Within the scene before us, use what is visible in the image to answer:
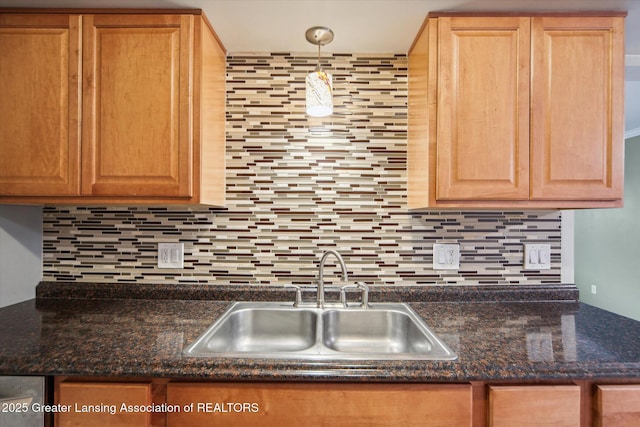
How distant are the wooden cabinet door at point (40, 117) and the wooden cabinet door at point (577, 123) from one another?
179 centimetres

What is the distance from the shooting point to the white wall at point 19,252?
4.50ft

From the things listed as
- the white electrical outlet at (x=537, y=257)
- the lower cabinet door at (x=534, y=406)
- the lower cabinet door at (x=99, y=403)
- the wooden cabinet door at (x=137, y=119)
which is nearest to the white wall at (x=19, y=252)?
the wooden cabinet door at (x=137, y=119)

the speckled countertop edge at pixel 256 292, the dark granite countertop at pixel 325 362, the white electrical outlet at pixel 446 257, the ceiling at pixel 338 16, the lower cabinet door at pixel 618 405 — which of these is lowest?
the lower cabinet door at pixel 618 405

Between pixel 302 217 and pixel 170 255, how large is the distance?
670 mm

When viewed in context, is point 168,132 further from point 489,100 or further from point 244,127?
point 489,100

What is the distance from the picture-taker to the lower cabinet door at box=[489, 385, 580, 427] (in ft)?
2.89

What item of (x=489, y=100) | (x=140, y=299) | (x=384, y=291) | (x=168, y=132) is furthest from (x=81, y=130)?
(x=489, y=100)

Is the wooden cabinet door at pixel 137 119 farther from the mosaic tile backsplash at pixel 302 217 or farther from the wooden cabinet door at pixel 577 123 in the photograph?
the wooden cabinet door at pixel 577 123

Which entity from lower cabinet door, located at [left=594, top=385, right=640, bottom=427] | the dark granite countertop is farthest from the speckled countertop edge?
lower cabinet door, located at [left=594, top=385, right=640, bottom=427]

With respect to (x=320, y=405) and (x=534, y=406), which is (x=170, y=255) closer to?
(x=320, y=405)

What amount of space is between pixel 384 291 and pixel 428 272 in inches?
9.5

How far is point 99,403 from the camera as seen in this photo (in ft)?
2.88

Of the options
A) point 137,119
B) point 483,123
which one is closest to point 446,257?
point 483,123

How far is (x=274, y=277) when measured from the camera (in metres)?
1.55
